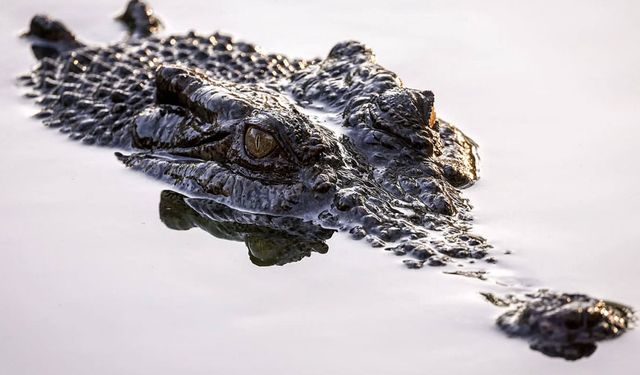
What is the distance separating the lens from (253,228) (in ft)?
21.6

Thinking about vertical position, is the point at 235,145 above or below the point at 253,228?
above

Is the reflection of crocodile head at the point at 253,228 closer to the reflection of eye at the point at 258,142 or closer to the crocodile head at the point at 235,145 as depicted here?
the crocodile head at the point at 235,145

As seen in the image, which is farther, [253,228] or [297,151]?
[297,151]

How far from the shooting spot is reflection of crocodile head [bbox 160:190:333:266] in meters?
6.32

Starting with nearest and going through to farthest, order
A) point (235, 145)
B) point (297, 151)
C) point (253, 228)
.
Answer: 1. point (253, 228)
2. point (297, 151)
3. point (235, 145)

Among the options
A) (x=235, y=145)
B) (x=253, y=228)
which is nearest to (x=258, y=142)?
(x=235, y=145)

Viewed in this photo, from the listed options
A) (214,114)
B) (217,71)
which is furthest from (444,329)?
(217,71)

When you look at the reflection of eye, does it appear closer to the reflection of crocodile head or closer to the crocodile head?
the crocodile head

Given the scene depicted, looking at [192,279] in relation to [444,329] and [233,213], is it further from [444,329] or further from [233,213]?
[444,329]

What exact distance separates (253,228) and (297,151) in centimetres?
47

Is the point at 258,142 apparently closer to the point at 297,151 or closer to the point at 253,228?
the point at 297,151

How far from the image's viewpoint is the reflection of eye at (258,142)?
22.1 ft

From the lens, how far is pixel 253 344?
18.0 feet

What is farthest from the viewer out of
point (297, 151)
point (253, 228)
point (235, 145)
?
point (235, 145)
